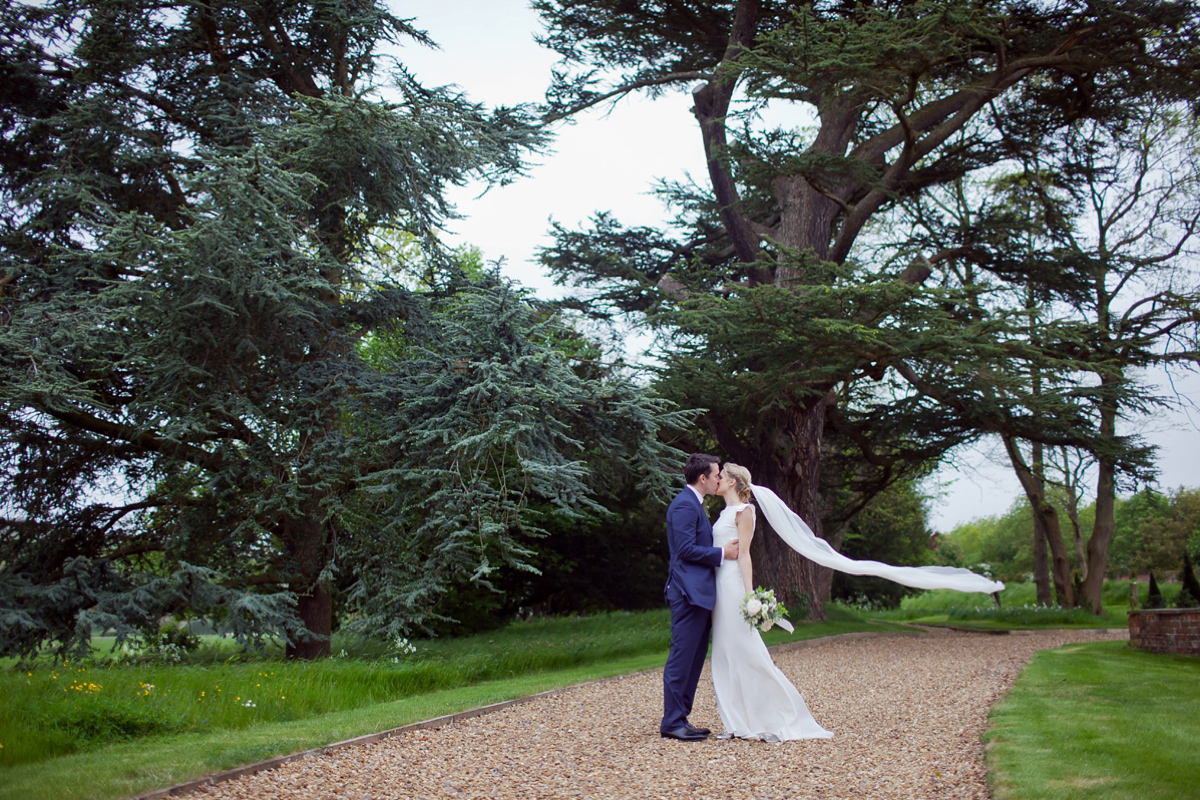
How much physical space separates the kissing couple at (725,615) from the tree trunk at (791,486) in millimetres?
8620

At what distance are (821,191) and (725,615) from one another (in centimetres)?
836

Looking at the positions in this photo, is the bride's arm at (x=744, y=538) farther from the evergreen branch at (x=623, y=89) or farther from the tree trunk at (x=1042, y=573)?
the tree trunk at (x=1042, y=573)

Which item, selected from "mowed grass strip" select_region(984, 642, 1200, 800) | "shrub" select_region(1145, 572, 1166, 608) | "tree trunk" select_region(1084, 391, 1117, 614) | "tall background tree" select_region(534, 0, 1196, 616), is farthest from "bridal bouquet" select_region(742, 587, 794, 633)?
"tree trunk" select_region(1084, 391, 1117, 614)

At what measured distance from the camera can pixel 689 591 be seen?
19.6ft

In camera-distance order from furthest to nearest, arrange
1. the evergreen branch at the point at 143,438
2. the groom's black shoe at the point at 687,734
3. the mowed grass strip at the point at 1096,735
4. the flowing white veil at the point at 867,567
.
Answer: the evergreen branch at the point at 143,438 → the flowing white veil at the point at 867,567 → the groom's black shoe at the point at 687,734 → the mowed grass strip at the point at 1096,735

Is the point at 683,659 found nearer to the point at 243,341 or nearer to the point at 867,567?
the point at 867,567

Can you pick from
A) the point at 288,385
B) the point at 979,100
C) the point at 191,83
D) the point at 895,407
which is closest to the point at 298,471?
the point at 288,385

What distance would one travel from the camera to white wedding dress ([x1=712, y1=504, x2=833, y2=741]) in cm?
586

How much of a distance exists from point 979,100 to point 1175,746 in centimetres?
1217

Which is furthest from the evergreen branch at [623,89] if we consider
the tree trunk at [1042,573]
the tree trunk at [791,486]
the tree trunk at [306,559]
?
the tree trunk at [1042,573]

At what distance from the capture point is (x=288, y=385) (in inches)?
412

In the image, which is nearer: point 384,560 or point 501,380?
point 501,380

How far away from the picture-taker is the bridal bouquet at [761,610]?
591 cm

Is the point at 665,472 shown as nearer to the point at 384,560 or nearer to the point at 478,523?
the point at 478,523
